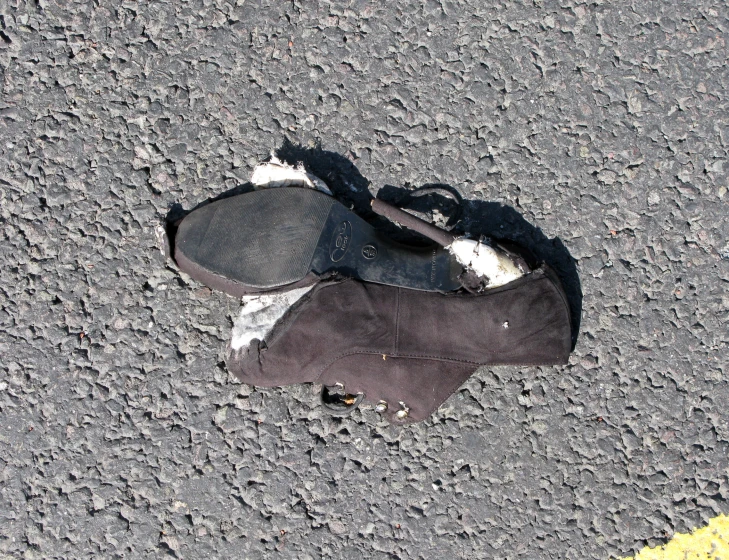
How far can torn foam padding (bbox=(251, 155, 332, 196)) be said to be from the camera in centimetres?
238

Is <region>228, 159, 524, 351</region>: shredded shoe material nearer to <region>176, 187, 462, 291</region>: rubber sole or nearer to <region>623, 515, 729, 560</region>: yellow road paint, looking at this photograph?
<region>176, 187, 462, 291</region>: rubber sole

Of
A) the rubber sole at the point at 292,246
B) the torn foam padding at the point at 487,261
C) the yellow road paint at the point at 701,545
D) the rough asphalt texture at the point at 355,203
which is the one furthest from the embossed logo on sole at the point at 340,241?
the yellow road paint at the point at 701,545

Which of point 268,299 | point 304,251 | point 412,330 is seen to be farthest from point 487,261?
point 268,299

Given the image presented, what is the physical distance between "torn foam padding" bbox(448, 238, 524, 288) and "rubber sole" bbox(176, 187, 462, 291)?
0.06 meters

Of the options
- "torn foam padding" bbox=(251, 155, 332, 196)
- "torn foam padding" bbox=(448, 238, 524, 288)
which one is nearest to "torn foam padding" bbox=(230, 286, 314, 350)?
"torn foam padding" bbox=(251, 155, 332, 196)

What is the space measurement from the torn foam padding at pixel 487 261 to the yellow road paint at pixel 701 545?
1.27 metres

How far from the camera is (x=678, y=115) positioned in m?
2.50

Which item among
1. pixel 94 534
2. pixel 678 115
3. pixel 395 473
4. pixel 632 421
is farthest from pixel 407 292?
pixel 94 534

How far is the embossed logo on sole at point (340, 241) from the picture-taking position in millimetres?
2311

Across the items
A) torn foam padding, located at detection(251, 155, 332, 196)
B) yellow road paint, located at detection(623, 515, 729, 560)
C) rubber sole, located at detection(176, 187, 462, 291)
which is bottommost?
yellow road paint, located at detection(623, 515, 729, 560)

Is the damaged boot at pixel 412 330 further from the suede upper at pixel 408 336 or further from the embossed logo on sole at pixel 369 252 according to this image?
the embossed logo on sole at pixel 369 252

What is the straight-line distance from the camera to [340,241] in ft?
7.61

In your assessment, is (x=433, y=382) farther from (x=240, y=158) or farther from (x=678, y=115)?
(x=678, y=115)

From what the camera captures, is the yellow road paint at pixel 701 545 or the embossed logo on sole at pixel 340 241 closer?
the embossed logo on sole at pixel 340 241
